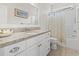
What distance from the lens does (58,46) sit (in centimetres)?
152

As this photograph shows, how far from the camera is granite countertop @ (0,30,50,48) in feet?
3.61

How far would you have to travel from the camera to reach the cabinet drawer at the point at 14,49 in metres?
1.11

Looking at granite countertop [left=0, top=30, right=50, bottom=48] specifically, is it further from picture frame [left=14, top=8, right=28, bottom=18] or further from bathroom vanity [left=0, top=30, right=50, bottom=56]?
picture frame [left=14, top=8, right=28, bottom=18]

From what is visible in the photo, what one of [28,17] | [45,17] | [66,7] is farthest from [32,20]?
[66,7]

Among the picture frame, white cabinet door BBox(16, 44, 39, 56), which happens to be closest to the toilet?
white cabinet door BBox(16, 44, 39, 56)

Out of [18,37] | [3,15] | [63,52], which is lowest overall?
[63,52]

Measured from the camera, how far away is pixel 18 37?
1.29 metres

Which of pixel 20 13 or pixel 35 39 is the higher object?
pixel 20 13

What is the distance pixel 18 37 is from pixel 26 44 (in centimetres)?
15

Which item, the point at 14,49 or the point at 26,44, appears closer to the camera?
the point at 14,49

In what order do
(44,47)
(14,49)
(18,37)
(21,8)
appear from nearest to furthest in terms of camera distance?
(14,49) → (18,37) → (21,8) → (44,47)

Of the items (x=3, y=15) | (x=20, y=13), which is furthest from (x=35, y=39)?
(x=3, y=15)

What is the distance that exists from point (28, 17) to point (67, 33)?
54 centimetres

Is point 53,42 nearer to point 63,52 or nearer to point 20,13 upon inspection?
point 63,52
